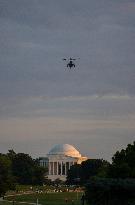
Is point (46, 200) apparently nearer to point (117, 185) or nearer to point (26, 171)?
point (117, 185)

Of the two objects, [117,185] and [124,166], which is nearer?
[117,185]

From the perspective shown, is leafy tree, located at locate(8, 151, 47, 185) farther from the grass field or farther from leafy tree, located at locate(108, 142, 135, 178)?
leafy tree, located at locate(108, 142, 135, 178)

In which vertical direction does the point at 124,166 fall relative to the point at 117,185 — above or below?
above

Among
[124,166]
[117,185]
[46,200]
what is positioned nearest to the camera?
[117,185]

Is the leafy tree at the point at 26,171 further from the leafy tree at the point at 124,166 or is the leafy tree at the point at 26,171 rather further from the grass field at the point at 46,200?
the leafy tree at the point at 124,166

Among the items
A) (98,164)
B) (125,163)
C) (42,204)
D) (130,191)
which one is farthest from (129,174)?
(98,164)

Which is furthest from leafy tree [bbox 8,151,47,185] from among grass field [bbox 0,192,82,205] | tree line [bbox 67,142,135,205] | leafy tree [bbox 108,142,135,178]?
tree line [bbox 67,142,135,205]

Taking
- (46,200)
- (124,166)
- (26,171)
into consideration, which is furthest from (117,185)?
(26,171)

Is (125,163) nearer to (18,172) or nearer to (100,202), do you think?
(100,202)

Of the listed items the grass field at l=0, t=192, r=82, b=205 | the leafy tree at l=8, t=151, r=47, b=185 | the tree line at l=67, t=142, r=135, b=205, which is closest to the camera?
the tree line at l=67, t=142, r=135, b=205

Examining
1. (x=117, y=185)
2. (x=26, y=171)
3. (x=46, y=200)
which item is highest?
(x=26, y=171)

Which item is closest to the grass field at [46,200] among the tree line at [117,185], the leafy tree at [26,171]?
the tree line at [117,185]
